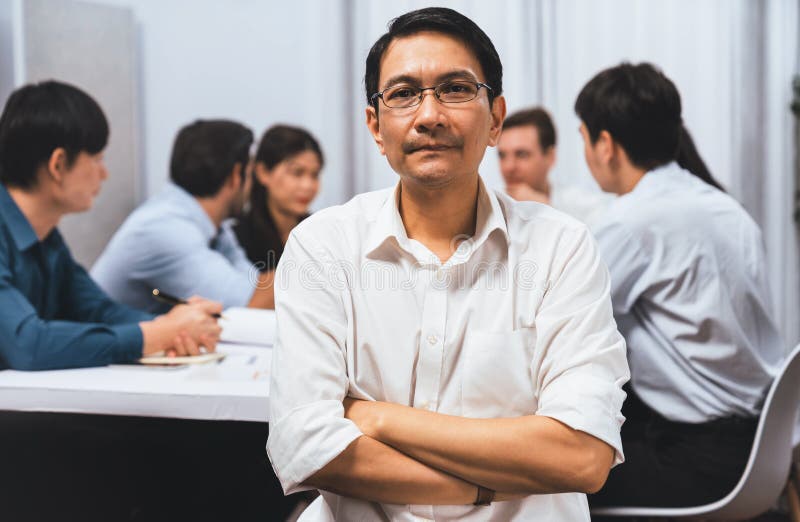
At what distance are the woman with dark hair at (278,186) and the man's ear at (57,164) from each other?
1503 millimetres

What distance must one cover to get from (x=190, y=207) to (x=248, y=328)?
83 cm

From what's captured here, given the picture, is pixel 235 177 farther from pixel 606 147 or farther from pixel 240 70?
pixel 606 147

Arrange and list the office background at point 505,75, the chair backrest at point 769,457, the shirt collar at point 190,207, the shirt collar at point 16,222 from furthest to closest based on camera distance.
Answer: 1. the office background at point 505,75
2. the shirt collar at point 190,207
3. the shirt collar at point 16,222
4. the chair backrest at point 769,457

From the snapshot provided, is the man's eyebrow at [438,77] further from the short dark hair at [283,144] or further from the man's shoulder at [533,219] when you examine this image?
the short dark hair at [283,144]

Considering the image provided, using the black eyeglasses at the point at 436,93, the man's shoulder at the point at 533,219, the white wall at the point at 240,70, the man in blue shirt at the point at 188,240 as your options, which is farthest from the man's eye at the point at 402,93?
the white wall at the point at 240,70

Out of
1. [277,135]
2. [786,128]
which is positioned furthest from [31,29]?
[786,128]

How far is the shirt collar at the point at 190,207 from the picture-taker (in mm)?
2572

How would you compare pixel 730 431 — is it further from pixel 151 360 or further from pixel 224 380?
pixel 151 360

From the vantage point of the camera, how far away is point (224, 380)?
152 cm

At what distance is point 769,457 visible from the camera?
151 centimetres

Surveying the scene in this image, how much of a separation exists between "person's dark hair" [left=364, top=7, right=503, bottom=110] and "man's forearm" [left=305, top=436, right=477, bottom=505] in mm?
563

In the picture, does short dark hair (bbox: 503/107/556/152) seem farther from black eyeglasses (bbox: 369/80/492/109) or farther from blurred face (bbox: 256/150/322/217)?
black eyeglasses (bbox: 369/80/492/109)

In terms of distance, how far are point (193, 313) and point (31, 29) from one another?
185cm

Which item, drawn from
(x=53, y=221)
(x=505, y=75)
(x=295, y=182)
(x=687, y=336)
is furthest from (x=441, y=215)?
(x=505, y=75)
